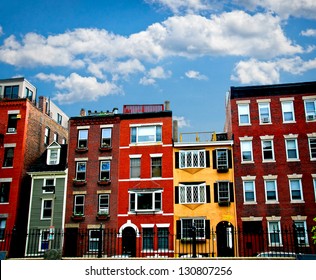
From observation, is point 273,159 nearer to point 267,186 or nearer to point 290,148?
point 290,148

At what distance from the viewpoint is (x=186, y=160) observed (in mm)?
34625

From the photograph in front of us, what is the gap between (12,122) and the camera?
38531mm

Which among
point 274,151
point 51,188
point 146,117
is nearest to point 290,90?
point 274,151

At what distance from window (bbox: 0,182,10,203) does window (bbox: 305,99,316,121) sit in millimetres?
30921

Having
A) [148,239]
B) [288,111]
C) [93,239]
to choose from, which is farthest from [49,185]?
[288,111]

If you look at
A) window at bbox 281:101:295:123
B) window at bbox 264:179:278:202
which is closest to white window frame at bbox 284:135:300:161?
window at bbox 281:101:295:123

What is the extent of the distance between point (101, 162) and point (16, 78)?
1601cm

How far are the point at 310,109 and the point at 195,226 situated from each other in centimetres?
1593

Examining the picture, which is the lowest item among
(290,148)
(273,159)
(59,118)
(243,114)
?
(273,159)

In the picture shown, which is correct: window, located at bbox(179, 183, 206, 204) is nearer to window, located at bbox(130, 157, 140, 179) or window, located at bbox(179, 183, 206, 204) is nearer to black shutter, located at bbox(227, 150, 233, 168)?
black shutter, located at bbox(227, 150, 233, 168)

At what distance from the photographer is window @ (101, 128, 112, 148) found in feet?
120

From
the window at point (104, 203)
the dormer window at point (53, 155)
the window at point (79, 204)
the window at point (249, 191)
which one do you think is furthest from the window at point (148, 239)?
the dormer window at point (53, 155)

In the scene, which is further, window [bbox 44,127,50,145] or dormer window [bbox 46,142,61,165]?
window [bbox 44,127,50,145]

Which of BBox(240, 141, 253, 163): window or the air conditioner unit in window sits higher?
the air conditioner unit in window
